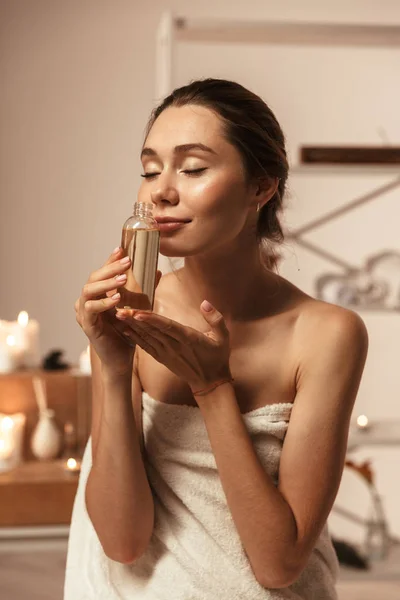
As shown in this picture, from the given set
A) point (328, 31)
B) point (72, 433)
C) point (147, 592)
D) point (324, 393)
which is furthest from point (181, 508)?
point (328, 31)

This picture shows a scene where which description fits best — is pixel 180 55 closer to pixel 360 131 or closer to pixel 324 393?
pixel 360 131

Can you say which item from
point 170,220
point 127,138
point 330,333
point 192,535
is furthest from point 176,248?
point 127,138

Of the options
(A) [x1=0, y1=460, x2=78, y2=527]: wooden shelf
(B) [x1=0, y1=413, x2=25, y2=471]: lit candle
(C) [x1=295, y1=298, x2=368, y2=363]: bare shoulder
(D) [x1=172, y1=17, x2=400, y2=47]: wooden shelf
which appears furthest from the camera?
(D) [x1=172, y1=17, x2=400, y2=47]: wooden shelf

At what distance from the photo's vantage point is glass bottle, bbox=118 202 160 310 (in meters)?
0.94

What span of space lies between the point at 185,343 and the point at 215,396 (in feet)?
0.31

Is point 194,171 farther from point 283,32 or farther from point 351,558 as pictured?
point 351,558

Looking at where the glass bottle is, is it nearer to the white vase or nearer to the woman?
the woman

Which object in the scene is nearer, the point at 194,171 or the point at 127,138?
the point at 194,171

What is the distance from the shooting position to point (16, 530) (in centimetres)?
198

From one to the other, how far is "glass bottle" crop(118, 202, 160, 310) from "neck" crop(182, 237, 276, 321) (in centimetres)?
18

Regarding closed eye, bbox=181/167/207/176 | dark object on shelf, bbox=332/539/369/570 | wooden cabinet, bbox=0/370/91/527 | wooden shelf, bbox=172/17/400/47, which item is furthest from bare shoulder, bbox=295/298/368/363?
dark object on shelf, bbox=332/539/369/570

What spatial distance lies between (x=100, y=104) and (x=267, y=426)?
246cm

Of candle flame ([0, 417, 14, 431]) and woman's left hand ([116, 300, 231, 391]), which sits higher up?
woman's left hand ([116, 300, 231, 391])

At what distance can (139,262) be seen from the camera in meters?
0.94
